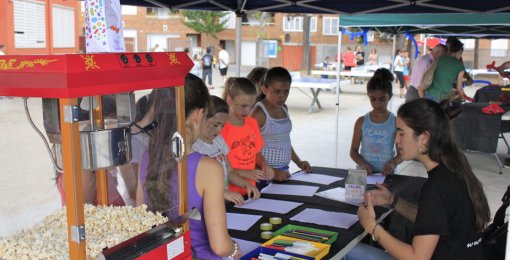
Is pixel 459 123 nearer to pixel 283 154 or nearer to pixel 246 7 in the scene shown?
pixel 246 7

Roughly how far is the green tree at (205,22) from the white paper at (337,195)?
108 feet

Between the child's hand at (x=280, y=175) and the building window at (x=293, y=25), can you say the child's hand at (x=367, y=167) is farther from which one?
the building window at (x=293, y=25)

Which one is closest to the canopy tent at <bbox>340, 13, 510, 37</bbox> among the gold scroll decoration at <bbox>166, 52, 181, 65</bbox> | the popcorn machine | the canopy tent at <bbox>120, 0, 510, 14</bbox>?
the canopy tent at <bbox>120, 0, 510, 14</bbox>

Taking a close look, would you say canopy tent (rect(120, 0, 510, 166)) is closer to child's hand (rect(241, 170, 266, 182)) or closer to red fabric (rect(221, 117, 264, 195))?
red fabric (rect(221, 117, 264, 195))

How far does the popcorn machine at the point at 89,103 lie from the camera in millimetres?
1083

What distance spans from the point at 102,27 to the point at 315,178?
2.14m

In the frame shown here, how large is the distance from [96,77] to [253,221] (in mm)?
1354

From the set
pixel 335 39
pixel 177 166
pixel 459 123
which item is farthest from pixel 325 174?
pixel 335 39

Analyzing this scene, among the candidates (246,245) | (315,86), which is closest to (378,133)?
(246,245)

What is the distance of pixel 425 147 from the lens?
6.96 feet

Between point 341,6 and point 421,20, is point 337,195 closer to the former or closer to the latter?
point 341,6

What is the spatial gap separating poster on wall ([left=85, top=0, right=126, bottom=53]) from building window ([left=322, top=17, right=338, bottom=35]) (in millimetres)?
35537

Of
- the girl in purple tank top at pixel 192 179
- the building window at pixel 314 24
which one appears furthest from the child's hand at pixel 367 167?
the building window at pixel 314 24

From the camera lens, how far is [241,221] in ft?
7.61
